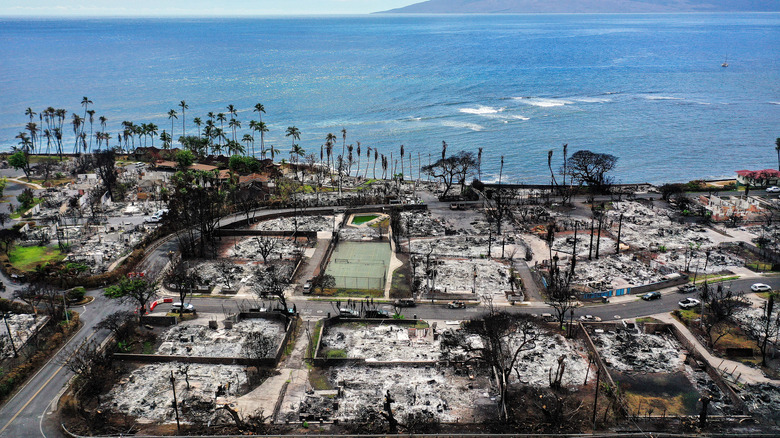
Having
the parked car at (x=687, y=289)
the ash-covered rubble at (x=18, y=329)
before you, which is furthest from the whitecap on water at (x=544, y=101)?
the ash-covered rubble at (x=18, y=329)

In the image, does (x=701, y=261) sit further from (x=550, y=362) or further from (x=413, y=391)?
(x=413, y=391)

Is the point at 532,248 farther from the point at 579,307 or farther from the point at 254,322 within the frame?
the point at 254,322

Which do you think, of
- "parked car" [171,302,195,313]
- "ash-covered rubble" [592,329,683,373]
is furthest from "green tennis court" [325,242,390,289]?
"ash-covered rubble" [592,329,683,373]

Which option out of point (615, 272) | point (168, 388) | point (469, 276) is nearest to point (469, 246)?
point (469, 276)

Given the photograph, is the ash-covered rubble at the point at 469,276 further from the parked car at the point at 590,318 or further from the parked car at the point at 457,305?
the parked car at the point at 590,318

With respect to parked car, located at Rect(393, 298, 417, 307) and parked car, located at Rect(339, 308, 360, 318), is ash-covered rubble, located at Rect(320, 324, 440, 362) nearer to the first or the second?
parked car, located at Rect(339, 308, 360, 318)
